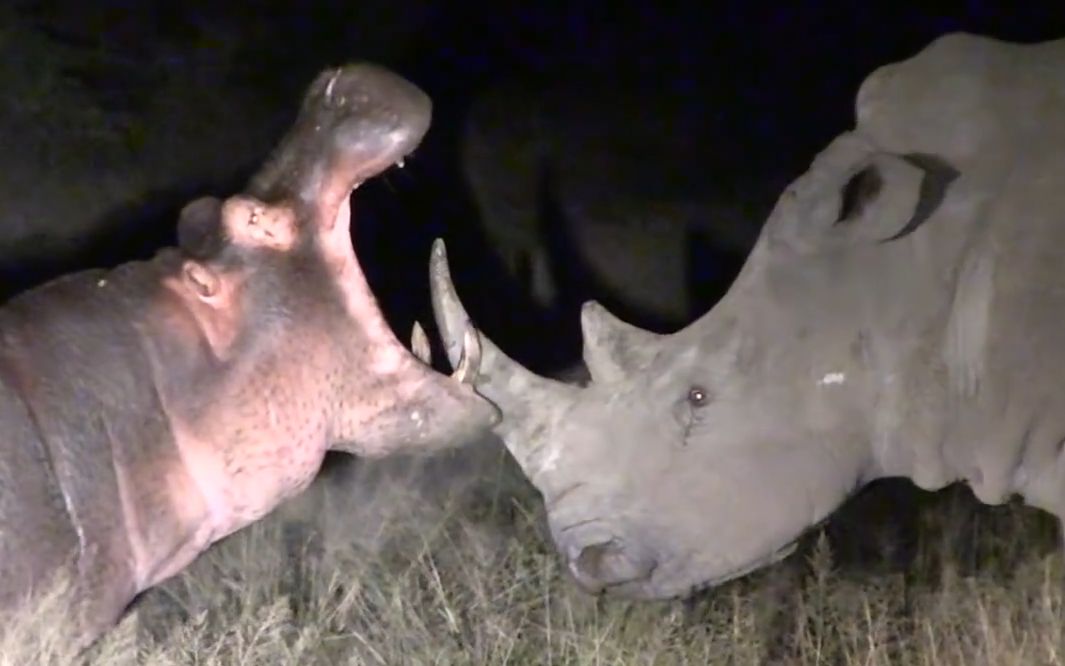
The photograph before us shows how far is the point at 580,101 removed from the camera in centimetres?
635

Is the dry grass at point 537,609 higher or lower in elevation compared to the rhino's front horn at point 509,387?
lower

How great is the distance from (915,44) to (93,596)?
4963 mm

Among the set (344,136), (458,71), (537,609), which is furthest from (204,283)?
(458,71)

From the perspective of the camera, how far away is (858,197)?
11.4 feet

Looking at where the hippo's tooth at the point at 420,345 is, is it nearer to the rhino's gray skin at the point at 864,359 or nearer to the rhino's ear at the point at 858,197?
the rhino's gray skin at the point at 864,359

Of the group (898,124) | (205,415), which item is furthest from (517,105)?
(205,415)

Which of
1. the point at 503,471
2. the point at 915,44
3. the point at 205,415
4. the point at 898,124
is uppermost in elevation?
the point at 898,124

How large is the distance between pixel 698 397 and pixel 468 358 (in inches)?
17.5

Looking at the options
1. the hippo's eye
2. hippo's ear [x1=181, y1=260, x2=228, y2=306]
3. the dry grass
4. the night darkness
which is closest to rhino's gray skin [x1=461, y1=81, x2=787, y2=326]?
the night darkness

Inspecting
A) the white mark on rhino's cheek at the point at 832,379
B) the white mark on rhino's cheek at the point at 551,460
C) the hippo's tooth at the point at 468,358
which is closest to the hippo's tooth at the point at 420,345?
the hippo's tooth at the point at 468,358

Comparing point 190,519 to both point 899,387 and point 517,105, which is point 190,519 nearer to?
point 899,387

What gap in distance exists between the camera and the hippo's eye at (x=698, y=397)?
11.7 feet

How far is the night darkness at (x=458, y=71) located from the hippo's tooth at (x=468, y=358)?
68.2 inches

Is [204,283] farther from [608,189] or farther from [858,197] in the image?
[608,189]
